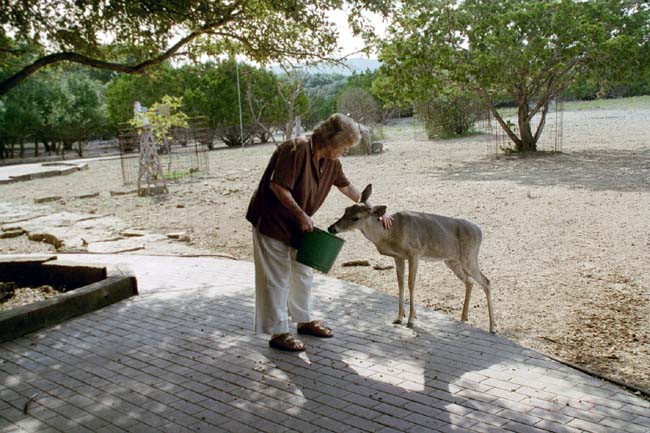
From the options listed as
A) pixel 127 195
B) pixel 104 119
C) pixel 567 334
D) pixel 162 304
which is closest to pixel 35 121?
pixel 104 119

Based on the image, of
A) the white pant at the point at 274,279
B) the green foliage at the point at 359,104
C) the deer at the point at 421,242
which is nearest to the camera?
the white pant at the point at 274,279

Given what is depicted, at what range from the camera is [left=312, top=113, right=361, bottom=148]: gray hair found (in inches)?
189

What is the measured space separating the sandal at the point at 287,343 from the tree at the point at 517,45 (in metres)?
14.8

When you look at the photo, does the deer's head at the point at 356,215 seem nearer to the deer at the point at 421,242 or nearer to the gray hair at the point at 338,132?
the deer at the point at 421,242

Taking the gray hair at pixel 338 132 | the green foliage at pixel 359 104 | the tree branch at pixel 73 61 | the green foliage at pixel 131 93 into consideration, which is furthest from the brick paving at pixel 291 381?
the green foliage at pixel 131 93

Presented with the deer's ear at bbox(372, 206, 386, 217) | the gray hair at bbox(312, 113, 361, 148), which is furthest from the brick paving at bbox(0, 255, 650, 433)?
the gray hair at bbox(312, 113, 361, 148)

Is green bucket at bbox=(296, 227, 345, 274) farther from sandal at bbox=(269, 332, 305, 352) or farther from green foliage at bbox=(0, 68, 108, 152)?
green foliage at bbox=(0, 68, 108, 152)

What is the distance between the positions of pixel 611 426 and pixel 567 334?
2.08 metres

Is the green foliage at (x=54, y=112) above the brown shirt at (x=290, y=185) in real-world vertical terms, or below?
above

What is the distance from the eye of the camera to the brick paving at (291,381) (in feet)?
13.1

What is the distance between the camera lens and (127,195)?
17.8 meters

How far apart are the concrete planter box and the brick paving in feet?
0.48

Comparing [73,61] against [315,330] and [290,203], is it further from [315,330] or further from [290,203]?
[315,330]

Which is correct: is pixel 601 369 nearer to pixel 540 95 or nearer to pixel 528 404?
pixel 528 404
